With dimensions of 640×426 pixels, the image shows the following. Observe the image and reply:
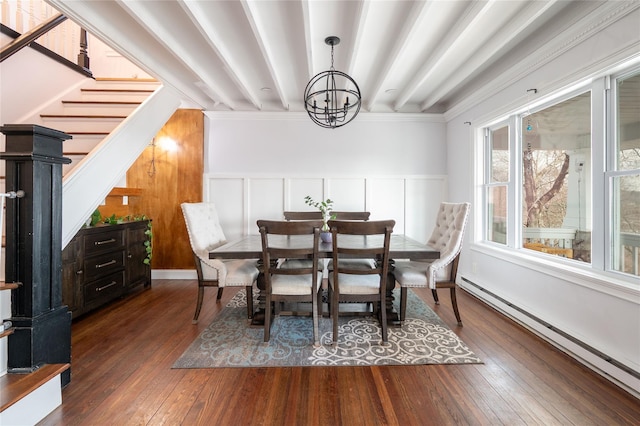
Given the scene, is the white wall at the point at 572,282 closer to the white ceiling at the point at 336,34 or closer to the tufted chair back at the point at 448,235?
the white ceiling at the point at 336,34

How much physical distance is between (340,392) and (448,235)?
1.86 meters

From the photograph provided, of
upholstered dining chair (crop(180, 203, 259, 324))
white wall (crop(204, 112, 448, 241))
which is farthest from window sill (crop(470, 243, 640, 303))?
upholstered dining chair (crop(180, 203, 259, 324))

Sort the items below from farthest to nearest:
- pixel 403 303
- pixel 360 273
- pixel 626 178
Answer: pixel 403 303, pixel 360 273, pixel 626 178

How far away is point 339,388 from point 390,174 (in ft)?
10.9

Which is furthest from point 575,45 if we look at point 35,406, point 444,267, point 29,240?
point 35,406

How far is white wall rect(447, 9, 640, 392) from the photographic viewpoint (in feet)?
5.97

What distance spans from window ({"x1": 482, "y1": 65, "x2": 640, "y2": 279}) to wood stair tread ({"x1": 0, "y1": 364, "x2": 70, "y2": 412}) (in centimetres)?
353

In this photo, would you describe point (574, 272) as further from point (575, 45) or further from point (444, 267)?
point (575, 45)

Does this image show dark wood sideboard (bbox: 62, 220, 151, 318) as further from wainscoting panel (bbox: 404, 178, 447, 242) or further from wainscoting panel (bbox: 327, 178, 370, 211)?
wainscoting panel (bbox: 404, 178, 447, 242)

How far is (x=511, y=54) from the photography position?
2848 mm

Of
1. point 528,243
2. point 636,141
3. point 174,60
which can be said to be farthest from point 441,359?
point 174,60

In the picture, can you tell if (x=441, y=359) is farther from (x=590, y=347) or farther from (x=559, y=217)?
(x=559, y=217)

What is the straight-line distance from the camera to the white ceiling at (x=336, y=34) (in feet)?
7.01

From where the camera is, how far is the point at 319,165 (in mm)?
4441
